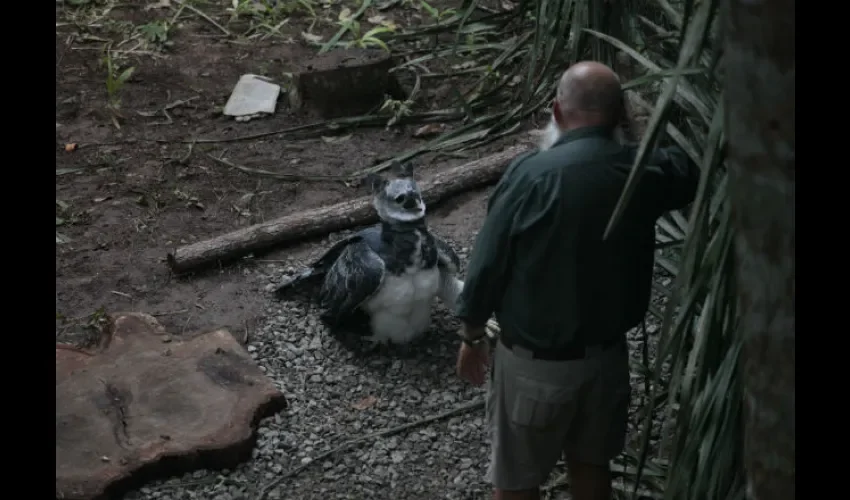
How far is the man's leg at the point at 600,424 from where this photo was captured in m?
2.77

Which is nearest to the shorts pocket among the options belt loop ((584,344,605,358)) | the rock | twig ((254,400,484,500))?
belt loop ((584,344,605,358))

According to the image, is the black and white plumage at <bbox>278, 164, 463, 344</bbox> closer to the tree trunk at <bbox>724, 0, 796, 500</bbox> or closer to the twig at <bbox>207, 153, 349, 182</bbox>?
the twig at <bbox>207, 153, 349, 182</bbox>

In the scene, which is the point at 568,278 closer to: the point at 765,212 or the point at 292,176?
the point at 765,212

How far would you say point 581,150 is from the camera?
8.43 ft

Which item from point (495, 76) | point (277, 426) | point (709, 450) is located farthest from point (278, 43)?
point (709, 450)

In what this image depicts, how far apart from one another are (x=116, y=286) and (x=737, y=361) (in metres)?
3.12

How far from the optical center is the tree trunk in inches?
56.1

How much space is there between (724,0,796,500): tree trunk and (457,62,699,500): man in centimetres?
94

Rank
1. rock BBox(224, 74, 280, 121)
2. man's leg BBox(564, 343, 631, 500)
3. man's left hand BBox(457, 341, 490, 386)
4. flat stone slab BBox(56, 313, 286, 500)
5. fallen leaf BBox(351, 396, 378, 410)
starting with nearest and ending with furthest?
man's leg BBox(564, 343, 631, 500) < man's left hand BBox(457, 341, 490, 386) < flat stone slab BBox(56, 313, 286, 500) < fallen leaf BBox(351, 396, 378, 410) < rock BBox(224, 74, 280, 121)

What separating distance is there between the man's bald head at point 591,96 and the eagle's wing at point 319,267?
5.82ft

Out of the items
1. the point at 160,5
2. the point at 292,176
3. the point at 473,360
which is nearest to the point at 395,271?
the point at 473,360

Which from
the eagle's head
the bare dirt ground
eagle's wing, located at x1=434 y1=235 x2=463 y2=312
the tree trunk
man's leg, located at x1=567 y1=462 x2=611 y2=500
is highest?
the tree trunk

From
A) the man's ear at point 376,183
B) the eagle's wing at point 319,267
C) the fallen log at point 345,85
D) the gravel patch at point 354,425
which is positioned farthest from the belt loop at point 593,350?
the fallen log at point 345,85

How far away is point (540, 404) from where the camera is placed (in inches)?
109
